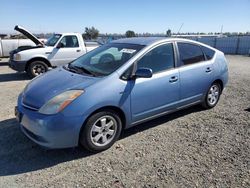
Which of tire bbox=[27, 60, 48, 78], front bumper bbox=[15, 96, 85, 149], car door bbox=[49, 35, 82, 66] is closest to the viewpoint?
front bumper bbox=[15, 96, 85, 149]

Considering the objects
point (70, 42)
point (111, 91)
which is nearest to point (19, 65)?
point (70, 42)

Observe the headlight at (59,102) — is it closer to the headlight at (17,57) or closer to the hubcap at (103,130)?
the hubcap at (103,130)

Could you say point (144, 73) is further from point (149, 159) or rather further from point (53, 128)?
point (53, 128)

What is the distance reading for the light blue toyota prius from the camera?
10.5 feet

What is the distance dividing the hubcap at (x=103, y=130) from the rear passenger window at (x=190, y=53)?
1.90 m

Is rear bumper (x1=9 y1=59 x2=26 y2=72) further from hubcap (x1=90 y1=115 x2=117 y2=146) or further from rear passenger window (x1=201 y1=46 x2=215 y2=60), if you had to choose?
rear passenger window (x1=201 y1=46 x2=215 y2=60)

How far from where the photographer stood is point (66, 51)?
9203 mm

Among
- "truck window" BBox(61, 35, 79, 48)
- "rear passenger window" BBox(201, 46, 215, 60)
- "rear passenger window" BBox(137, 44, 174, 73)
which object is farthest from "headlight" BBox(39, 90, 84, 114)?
"truck window" BBox(61, 35, 79, 48)

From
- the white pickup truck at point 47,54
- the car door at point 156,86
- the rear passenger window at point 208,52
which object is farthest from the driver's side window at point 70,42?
the car door at point 156,86

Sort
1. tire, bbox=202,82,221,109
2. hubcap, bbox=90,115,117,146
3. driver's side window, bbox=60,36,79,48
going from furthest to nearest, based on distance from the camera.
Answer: driver's side window, bbox=60,36,79,48, tire, bbox=202,82,221,109, hubcap, bbox=90,115,117,146

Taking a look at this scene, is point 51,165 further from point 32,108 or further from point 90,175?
point 32,108

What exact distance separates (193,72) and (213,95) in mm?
1108

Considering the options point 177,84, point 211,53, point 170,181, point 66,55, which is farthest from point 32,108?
point 66,55

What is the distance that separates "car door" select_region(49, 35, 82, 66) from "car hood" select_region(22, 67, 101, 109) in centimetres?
532
